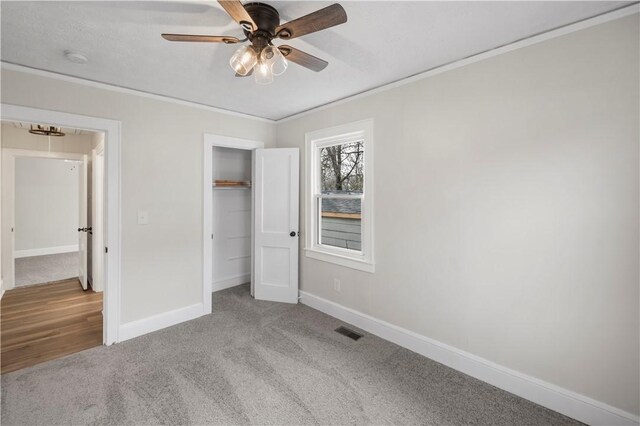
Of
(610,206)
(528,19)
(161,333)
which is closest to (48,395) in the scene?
(161,333)

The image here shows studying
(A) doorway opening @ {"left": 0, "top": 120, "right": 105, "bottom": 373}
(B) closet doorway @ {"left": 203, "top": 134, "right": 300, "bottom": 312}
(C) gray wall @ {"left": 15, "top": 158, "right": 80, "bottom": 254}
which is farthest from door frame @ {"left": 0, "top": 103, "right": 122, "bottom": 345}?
(C) gray wall @ {"left": 15, "top": 158, "right": 80, "bottom": 254}

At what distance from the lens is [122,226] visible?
287 centimetres

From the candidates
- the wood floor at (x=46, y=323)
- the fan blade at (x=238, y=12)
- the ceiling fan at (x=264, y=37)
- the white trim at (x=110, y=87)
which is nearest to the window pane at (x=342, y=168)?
the white trim at (x=110, y=87)

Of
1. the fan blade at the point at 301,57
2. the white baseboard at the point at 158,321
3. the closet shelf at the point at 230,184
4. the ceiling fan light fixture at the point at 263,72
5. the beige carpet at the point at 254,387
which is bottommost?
the beige carpet at the point at 254,387

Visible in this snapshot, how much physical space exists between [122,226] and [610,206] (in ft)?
12.8

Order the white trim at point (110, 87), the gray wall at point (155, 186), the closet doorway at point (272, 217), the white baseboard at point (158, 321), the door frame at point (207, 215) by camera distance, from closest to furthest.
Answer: the white trim at point (110, 87), the gray wall at point (155, 186), the white baseboard at point (158, 321), the door frame at point (207, 215), the closet doorway at point (272, 217)

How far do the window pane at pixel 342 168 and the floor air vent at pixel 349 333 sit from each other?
1514 millimetres

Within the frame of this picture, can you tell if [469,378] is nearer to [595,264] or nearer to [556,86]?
[595,264]

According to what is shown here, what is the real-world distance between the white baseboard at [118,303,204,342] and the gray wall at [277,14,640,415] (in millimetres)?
2256

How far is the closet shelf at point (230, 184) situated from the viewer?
409cm

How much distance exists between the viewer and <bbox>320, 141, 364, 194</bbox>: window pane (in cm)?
328

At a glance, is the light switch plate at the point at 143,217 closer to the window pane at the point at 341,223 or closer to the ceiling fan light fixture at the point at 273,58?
the window pane at the point at 341,223

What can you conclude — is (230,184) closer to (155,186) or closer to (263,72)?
(155,186)

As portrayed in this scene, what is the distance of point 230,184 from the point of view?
4.20 m
